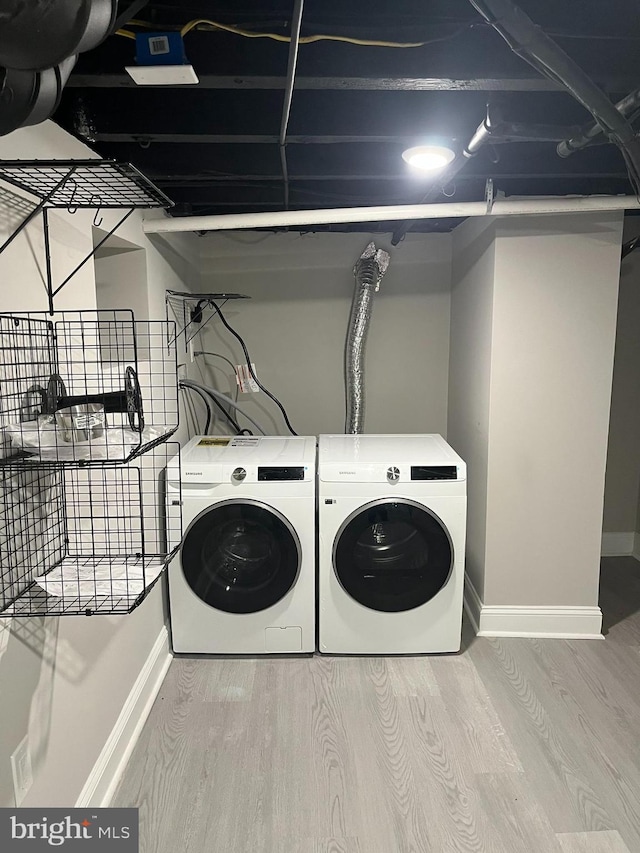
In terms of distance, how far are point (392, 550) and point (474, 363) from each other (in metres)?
1.08

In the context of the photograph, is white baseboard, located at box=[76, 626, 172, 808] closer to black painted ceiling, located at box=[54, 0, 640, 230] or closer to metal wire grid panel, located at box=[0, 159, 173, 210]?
metal wire grid panel, located at box=[0, 159, 173, 210]

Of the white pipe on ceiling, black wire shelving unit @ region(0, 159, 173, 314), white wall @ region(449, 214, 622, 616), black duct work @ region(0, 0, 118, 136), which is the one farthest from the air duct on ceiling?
white wall @ region(449, 214, 622, 616)

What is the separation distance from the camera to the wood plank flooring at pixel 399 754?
175 cm

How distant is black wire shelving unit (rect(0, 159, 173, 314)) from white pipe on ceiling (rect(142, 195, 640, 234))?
2.55 feet

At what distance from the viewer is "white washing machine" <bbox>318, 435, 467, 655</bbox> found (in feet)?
8.39

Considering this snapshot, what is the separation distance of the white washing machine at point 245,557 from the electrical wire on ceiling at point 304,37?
5.28 feet

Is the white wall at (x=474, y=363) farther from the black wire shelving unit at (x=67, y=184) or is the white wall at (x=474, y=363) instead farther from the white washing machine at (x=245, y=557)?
the black wire shelving unit at (x=67, y=184)

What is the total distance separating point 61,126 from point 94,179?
45 cm

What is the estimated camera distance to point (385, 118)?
1859mm

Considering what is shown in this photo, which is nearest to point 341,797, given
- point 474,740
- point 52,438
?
point 474,740

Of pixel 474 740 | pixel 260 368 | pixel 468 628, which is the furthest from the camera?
pixel 260 368

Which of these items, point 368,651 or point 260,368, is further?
A: point 260,368

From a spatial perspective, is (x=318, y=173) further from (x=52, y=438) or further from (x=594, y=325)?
(x=52, y=438)

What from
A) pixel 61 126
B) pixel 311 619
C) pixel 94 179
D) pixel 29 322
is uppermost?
pixel 61 126
